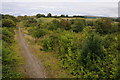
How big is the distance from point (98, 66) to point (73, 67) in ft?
5.25

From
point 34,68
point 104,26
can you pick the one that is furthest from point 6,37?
point 104,26

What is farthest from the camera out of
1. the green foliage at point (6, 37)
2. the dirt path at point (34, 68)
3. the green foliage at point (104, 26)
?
the green foliage at point (6, 37)

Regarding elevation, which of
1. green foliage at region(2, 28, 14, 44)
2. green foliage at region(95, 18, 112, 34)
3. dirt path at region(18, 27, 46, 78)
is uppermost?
green foliage at region(95, 18, 112, 34)

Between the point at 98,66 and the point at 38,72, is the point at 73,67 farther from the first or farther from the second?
the point at 38,72

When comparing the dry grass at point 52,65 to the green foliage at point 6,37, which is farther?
the green foliage at point 6,37

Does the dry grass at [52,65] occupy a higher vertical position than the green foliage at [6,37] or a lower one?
lower

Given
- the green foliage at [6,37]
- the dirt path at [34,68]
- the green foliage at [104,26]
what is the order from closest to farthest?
the dirt path at [34,68] → the green foliage at [104,26] → the green foliage at [6,37]

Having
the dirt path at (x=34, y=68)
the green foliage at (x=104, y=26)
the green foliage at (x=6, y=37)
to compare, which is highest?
the green foliage at (x=104, y=26)

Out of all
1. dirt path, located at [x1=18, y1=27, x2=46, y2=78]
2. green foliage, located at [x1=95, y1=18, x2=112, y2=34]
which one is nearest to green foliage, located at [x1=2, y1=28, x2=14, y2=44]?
dirt path, located at [x1=18, y1=27, x2=46, y2=78]

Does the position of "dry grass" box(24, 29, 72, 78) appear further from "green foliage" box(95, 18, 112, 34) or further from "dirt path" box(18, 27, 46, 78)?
"green foliage" box(95, 18, 112, 34)

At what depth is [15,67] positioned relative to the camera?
789 centimetres

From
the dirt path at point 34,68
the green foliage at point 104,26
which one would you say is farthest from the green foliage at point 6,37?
the green foliage at point 104,26

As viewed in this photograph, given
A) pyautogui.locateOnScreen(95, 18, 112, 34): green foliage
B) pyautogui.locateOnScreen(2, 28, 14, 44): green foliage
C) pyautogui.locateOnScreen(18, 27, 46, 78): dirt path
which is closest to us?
pyautogui.locateOnScreen(18, 27, 46, 78): dirt path

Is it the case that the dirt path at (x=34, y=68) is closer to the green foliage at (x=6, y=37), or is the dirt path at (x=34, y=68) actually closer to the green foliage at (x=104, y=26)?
the green foliage at (x=6, y=37)
